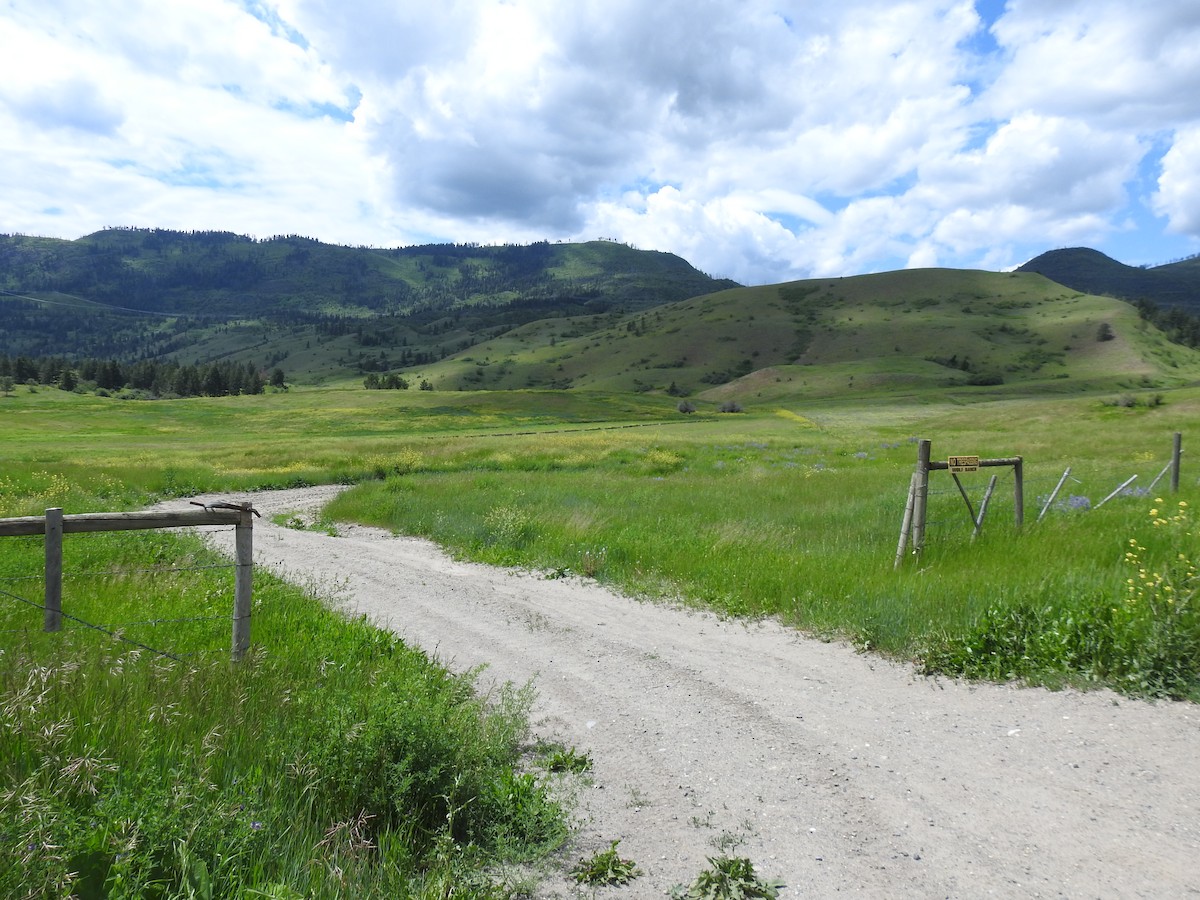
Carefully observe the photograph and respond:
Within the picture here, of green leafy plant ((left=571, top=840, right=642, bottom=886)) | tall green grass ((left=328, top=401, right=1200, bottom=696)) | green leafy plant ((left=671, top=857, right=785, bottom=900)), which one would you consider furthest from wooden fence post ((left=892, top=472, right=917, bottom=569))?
green leafy plant ((left=571, top=840, right=642, bottom=886))

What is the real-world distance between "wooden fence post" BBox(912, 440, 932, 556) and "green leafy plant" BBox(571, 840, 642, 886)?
381 inches

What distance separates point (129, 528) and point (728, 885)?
6336 millimetres

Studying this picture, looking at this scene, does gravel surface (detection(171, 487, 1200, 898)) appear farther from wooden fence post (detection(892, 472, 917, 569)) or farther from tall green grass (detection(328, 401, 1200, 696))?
wooden fence post (detection(892, 472, 917, 569))

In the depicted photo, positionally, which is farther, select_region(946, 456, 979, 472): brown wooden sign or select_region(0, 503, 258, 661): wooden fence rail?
select_region(946, 456, 979, 472): brown wooden sign

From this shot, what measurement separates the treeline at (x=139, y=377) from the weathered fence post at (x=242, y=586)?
580 feet

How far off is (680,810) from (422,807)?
2.15 metres

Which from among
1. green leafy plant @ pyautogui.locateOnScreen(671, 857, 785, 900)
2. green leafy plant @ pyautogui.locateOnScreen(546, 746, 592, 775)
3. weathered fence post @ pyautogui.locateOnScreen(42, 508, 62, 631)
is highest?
weathered fence post @ pyautogui.locateOnScreen(42, 508, 62, 631)

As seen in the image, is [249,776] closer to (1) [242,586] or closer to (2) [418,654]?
(1) [242,586]

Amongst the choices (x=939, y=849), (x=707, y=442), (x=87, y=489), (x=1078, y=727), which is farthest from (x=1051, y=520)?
(x=707, y=442)

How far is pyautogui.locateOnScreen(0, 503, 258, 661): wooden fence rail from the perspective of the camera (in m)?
6.76

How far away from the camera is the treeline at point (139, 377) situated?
515 feet

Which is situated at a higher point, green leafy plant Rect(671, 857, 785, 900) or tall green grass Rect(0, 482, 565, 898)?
tall green grass Rect(0, 482, 565, 898)

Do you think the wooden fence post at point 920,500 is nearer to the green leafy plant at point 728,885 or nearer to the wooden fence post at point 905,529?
the wooden fence post at point 905,529

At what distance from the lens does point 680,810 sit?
18.9 feet
